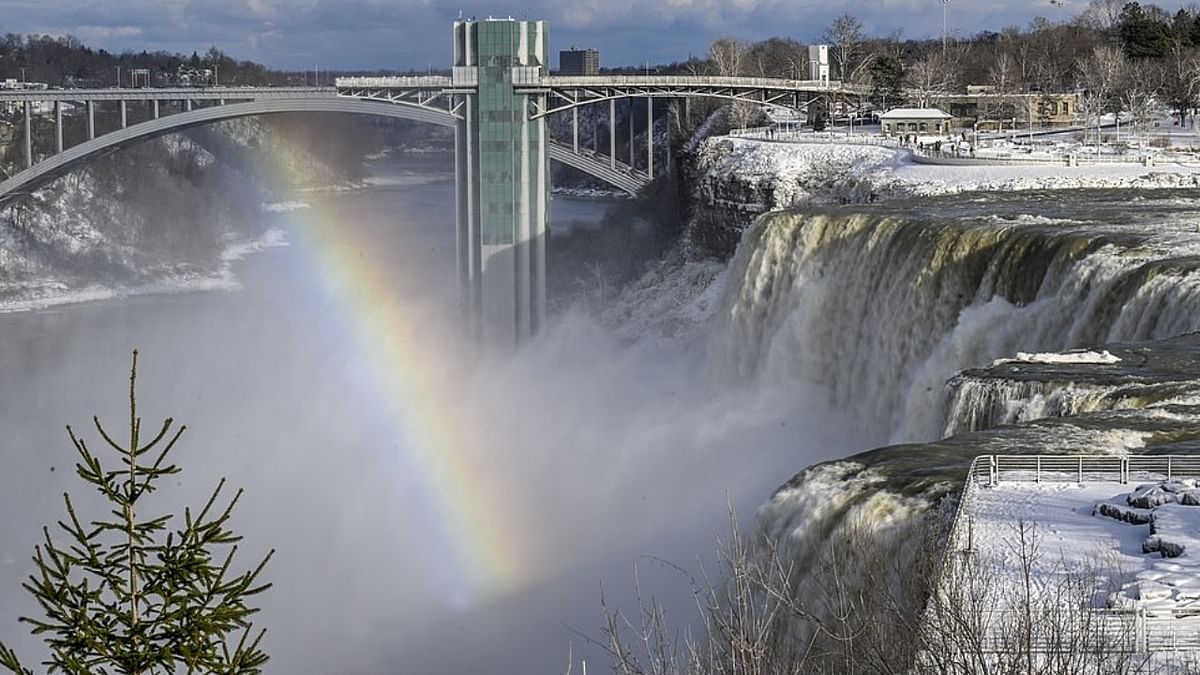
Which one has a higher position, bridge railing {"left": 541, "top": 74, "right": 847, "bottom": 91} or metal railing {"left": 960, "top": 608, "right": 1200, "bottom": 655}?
bridge railing {"left": 541, "top": 74, "right": 847, "bottom": 91}

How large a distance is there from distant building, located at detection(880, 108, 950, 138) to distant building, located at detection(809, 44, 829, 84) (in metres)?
2.83

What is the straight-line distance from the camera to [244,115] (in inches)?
1972

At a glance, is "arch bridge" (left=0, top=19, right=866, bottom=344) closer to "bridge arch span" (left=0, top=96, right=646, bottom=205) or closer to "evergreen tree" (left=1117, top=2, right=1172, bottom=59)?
"bridge arch span" (left=0, top=96, right=646, bottom=205)

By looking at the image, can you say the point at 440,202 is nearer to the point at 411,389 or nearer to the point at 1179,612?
the point at 411,389

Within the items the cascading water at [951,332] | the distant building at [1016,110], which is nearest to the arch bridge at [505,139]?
the distant building at [1016,110]

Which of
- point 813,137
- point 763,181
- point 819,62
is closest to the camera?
point 763,181

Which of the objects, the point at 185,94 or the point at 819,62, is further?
the point at 819,62

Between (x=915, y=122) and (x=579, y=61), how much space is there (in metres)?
25.1

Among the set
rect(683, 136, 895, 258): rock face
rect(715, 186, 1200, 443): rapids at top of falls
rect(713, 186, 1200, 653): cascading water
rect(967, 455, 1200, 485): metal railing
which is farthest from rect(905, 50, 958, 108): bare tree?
rect(967, 455, 1200, 485): metal railing

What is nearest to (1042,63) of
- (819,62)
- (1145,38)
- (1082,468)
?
(1145,38)

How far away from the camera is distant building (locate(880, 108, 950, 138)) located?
4847cm

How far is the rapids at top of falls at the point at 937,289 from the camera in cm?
2025

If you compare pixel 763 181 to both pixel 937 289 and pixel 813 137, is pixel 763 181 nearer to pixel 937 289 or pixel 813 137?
pixel 813 137

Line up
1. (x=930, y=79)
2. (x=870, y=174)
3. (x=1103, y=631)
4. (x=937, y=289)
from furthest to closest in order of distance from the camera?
(x=930, y=79) → (x=870, y=174) → (x=937, y=289) → (x=1103, y=631)
